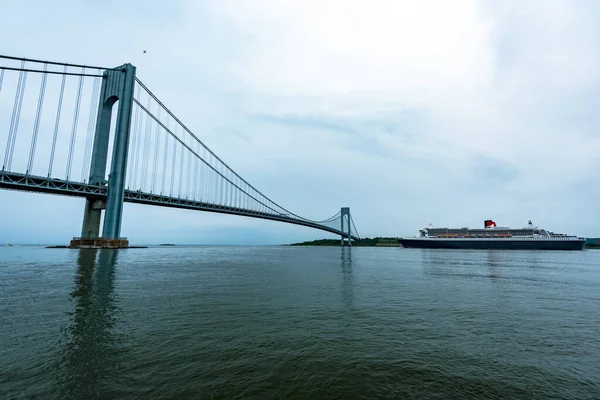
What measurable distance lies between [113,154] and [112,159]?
1.05 metres

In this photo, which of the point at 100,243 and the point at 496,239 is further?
the point at 496,239

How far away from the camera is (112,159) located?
5259 cm

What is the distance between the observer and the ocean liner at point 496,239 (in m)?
74.8

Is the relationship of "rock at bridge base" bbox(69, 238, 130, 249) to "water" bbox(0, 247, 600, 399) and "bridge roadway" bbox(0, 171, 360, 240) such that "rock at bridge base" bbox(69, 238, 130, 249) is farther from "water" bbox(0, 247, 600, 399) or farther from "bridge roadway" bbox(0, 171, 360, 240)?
"water" bbox(0, 247, 600, 399)

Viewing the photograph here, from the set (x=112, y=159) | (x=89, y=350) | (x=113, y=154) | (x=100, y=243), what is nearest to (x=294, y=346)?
(x=89, y=350)

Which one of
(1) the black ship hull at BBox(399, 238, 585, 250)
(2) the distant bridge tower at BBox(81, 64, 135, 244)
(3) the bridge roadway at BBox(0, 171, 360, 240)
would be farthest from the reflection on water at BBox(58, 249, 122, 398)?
(1) the black ship hull at BBox(399, 238, 585, 250)

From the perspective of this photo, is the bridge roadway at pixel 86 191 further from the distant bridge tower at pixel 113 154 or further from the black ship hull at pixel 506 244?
the black ship hull at pixel 506 244

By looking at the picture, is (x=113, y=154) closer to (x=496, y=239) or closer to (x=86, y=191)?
(x=86, y=191)

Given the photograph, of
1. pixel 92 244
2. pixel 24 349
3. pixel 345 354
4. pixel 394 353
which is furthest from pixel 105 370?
pixel 92 244

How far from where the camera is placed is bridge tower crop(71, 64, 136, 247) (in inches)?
2003

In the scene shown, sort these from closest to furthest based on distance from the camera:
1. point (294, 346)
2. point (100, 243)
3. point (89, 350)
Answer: point (89, 350)
point (294, 346)
point (100, 243)

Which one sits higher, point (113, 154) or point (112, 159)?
point (113, 154)

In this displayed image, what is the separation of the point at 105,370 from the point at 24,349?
2.37m

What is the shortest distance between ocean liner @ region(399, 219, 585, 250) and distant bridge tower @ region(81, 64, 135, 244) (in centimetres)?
7526
